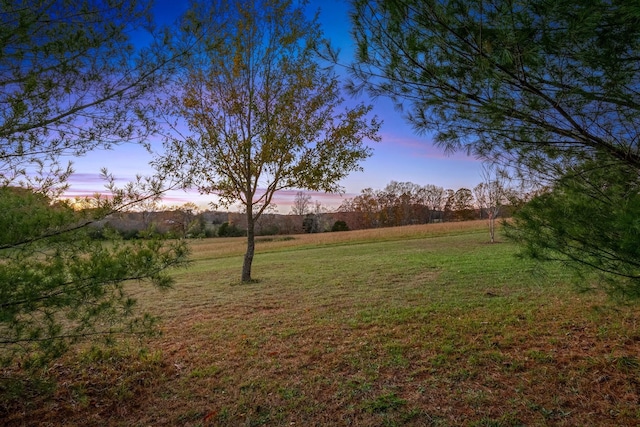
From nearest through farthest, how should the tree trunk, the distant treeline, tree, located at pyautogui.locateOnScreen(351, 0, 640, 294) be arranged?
tree, located at pyautogui.locateOnScreen(351, 0, 640, 294)
the tree trunk
the distant treeline

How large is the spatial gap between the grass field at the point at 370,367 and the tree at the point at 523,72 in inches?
54.2

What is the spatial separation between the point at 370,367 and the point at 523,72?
10.4ft

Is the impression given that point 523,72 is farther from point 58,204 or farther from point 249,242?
point 249,242

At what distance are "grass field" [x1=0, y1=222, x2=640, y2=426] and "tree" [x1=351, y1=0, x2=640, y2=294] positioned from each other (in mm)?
1376

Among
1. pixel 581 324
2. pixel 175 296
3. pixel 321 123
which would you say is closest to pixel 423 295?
pixel 581 324

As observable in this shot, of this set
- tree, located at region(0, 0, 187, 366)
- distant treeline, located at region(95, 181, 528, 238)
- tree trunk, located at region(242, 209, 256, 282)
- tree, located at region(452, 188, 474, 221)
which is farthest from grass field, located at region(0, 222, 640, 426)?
tree, located at region(452, 188, 474, 221)

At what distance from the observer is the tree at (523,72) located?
2.51 m

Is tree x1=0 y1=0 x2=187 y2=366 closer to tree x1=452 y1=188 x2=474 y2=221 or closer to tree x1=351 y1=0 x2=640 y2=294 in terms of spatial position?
tree x1=351 y1=0 x2=640 y2=294

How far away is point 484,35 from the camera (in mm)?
2680

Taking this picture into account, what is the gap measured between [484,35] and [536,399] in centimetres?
309

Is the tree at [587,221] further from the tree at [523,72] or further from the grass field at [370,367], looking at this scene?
the grass field at [370,367]

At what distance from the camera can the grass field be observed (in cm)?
291

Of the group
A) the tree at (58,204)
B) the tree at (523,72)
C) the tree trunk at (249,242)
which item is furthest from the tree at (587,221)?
the tree trunk at (249,242)

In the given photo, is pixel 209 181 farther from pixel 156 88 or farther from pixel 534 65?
pixel 534 65
